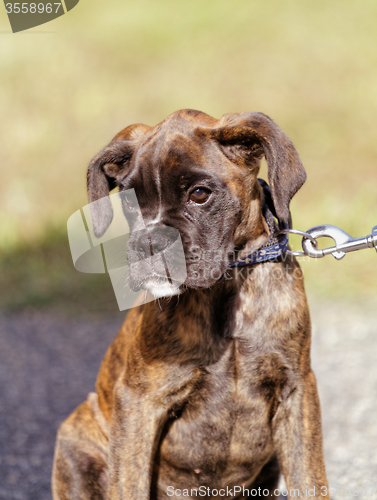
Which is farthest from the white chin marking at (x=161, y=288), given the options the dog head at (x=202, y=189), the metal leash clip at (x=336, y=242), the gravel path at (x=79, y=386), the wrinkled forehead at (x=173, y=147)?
the gravel path at (x=79, y=386)

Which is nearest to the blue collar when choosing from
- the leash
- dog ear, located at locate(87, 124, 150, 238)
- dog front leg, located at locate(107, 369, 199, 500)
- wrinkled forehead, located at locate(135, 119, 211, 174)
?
the leash

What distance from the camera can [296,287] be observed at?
9.20 ft

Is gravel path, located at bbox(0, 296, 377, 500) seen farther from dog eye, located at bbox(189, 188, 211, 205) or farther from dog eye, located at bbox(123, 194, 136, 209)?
dog eye, located at bbox(189, 188, 211, 205)

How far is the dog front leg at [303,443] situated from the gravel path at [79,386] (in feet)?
3.91

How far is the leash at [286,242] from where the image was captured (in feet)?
9.03

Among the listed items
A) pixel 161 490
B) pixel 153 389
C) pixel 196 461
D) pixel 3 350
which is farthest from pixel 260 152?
pixel 3 350

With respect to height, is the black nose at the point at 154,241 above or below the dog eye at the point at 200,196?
below

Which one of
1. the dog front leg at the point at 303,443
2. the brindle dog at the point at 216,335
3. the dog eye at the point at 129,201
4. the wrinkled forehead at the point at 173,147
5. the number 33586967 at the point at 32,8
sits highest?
the number 33586967 at the point at 32,8

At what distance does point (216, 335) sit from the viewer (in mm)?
2693

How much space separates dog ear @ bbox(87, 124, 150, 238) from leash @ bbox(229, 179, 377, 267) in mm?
711

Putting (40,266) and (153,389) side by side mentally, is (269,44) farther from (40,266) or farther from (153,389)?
(153,389)

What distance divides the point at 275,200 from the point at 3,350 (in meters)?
4.54

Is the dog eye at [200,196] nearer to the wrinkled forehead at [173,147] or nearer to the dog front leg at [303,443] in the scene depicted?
the wrinkled forehead at [173,147]

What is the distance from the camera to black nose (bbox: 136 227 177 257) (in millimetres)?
2443
